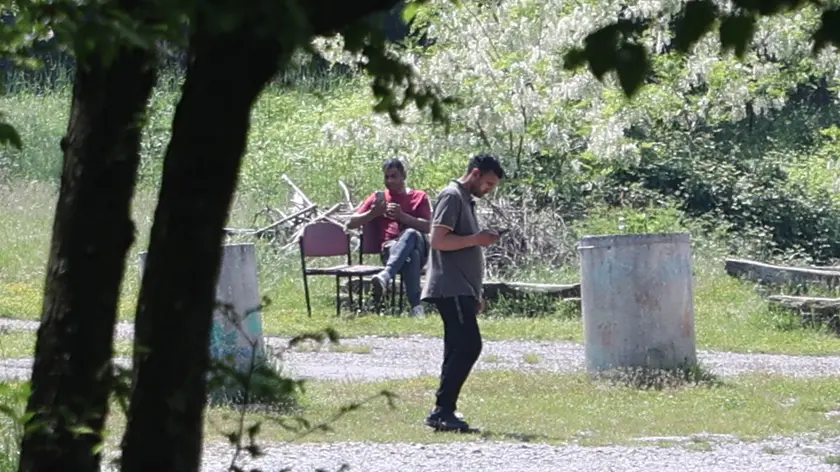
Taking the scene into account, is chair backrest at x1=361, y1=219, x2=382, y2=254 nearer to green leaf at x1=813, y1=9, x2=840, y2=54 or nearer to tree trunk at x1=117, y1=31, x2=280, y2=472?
tree trunk at x1=117, y1=31, x2=280, y2=472

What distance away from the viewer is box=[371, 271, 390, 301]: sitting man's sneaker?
56.3 feet

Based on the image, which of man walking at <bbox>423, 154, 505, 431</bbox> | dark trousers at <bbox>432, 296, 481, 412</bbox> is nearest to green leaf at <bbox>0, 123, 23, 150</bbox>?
man walking at <bbox>423, 154, 505, 431</bbox>

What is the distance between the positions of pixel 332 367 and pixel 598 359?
2.55 m

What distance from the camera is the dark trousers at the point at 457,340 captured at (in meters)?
9.86

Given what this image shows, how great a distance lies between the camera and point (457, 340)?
9891 mm

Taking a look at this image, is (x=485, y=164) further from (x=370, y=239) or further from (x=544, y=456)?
(x=370, y=239)

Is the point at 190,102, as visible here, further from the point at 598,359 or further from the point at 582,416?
the point at 598,359

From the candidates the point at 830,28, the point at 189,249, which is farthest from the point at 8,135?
the point at 830,28

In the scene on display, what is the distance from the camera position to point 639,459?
358 inches

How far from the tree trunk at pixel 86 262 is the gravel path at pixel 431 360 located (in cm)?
940

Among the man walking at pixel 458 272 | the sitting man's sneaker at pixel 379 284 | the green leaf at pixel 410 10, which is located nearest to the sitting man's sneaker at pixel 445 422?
the man walking at pixel 458 272

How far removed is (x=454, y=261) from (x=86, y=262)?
675 cm

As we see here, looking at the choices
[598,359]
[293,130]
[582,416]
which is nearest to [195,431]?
[582,416]

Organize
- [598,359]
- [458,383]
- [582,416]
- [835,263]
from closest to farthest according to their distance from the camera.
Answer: [458,383] → [582,416] → [598,359] → [835,263]
